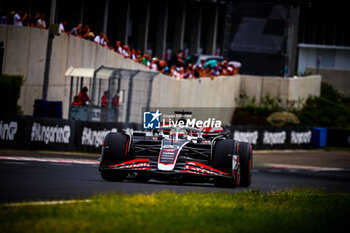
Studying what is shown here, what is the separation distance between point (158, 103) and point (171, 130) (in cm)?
1646

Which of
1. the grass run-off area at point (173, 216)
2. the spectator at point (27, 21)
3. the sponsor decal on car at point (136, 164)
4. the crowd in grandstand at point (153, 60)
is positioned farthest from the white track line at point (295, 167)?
the grass run-off area at point (173, 216)

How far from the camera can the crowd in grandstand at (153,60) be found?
26678 mm

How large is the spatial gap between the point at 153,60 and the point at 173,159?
21904 millimetres

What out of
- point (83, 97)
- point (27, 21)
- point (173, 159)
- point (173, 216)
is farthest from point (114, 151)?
point (27, 21)

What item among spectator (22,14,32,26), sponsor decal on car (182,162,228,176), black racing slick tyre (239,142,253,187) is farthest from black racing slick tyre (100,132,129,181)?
spectator (22,14,32,26)

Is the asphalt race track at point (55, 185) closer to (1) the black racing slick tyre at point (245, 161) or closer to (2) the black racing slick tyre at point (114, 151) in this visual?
(2) the black racing slick tyre at point (114, 151)

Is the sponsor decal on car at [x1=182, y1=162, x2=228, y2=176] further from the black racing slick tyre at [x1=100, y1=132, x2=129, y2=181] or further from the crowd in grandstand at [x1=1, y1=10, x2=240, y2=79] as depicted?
the crowd in grandstand at [x1=1, y1=10, x2=240, y2=79]

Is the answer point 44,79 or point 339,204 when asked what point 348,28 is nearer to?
point 44,79

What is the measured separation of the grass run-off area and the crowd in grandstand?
56.2 feet

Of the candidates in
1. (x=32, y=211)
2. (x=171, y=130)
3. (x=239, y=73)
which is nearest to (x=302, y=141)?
(x=239, y=73)

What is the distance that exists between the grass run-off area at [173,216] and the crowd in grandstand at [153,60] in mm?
17138

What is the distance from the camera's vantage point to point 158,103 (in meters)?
31.4

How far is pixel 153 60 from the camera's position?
3497 centimetres

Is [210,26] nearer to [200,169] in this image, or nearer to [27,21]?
[27,21]
